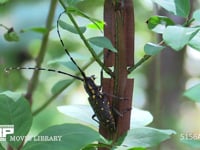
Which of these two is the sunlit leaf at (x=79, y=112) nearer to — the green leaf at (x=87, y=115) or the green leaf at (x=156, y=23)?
the green leaf at (x=87, y=115)

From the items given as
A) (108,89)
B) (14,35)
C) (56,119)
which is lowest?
(56,119)

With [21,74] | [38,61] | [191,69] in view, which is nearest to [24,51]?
[21,74]

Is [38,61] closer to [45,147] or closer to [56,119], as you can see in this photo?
[45,147]

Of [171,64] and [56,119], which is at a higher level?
[171,64]

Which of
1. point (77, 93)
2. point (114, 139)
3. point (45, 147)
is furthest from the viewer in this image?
point (77, 93)

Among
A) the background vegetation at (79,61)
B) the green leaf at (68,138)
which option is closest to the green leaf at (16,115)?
the green leaf at (68,138)

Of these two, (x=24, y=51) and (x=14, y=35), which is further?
(x=24, y=51)

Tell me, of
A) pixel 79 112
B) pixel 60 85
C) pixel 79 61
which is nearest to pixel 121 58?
pixel 79 112

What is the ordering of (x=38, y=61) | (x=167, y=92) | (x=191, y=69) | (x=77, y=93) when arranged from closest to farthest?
(x=38, y=61) < (x=167, y=92) < (x=77, y=93) < (x=191, y=69)
